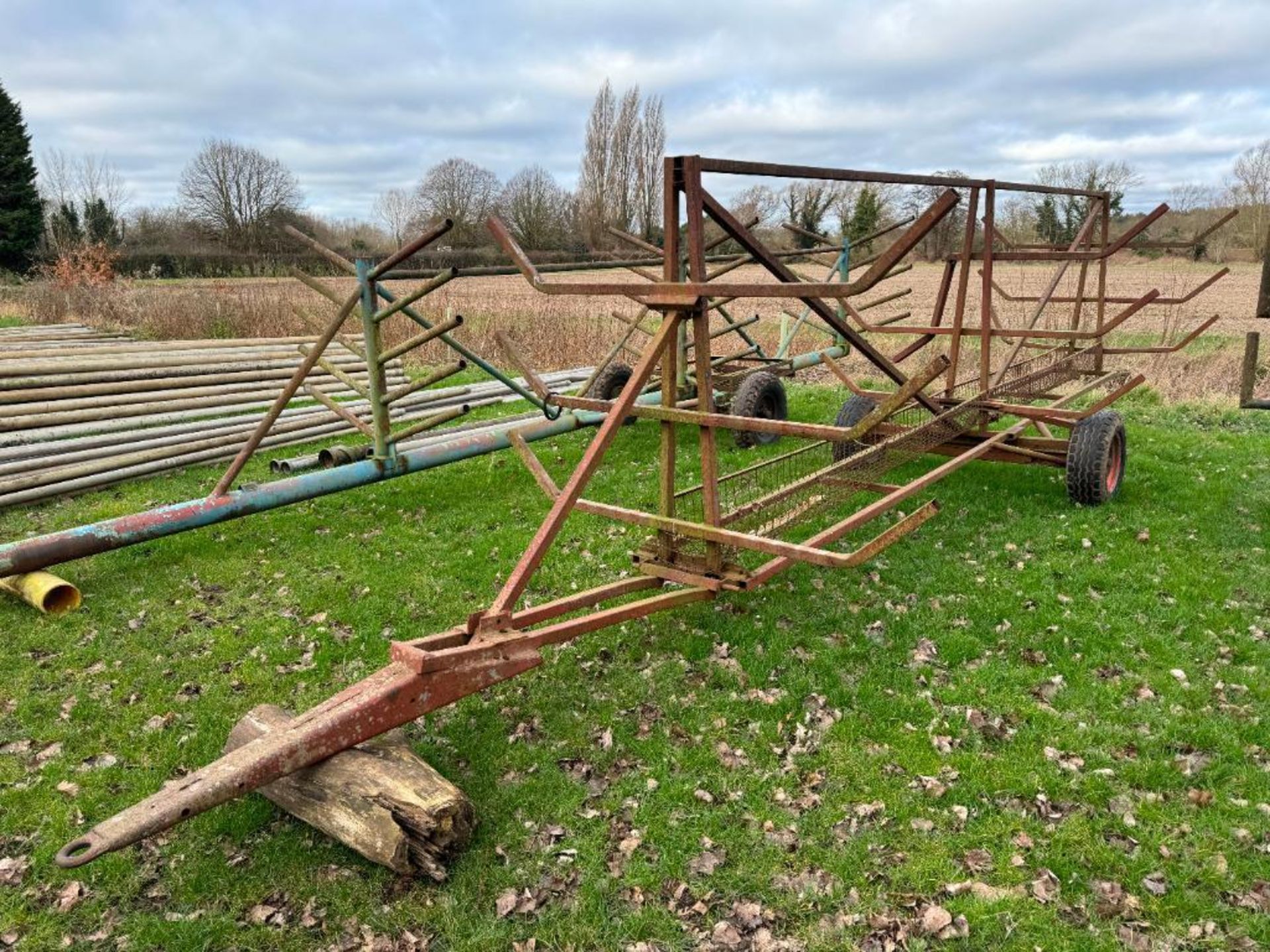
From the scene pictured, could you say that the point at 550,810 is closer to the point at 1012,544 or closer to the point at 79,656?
the point at 79,656

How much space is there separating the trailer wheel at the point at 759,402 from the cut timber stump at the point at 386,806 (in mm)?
6082

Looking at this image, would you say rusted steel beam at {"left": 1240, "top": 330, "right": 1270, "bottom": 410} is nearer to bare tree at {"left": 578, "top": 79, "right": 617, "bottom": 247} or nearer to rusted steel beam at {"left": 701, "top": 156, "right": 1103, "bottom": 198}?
rusted steel beam at {"left": 701, "top": 156, "right": 1103, "bottom": 198}

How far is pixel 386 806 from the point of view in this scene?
319 cm

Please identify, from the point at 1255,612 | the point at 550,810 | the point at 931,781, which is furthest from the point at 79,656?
the point at 1255,612

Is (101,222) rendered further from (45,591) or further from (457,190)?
(45,591)

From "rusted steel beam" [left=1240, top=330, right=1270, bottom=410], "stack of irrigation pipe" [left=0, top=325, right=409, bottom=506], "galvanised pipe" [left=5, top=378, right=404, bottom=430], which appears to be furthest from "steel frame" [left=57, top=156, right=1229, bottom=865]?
"galvanised pipe" [left=5, top=378, right=404, bottom=430]

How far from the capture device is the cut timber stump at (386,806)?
3.18 meters

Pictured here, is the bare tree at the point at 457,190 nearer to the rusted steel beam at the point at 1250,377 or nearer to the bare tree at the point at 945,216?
the bare tree at the point at 945,216

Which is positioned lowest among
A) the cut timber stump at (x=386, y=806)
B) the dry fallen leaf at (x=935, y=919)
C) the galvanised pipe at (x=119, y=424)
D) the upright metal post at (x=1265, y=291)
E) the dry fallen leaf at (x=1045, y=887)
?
the dry fallen leaf at (x=935, y=919)

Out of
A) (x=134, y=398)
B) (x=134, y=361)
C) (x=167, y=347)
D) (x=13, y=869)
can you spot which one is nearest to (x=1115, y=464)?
(x=13, y=869)

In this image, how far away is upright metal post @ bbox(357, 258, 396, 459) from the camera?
620 cm

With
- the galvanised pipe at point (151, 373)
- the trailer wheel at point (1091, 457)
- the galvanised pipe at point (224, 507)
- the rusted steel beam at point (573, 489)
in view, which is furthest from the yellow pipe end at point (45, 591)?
the trailer wheel at point (1091, 457)

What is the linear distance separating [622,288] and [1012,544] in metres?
3.80

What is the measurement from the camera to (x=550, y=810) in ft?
12.1
